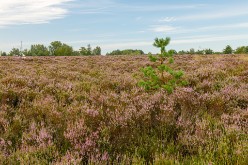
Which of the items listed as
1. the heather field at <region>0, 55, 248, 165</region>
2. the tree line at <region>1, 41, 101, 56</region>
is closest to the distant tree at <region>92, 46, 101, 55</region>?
the tree line at <region>1, 41, 101, 56</region>

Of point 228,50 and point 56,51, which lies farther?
point 56,51

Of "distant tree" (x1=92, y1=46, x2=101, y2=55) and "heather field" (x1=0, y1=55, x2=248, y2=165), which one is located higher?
"distant tree" (x1=92, y1=46, x2=101, y2=55)

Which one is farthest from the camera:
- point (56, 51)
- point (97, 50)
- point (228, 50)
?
point (97, 50)

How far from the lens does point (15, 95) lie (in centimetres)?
644

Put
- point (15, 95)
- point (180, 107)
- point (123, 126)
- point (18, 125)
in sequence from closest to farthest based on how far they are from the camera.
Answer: point (123, 126) → point (18, 125) → point (180, 107) → point (15, 95)

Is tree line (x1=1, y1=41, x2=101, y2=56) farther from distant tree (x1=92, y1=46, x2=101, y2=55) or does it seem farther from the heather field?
the heather field

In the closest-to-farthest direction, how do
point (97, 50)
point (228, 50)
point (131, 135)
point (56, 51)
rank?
1. point (131, 135)
2. point (228, 50)
3. point (56, 51)
4. point (97, 50)

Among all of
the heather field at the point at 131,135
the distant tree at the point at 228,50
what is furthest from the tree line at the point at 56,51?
the heather field at the point at 131,135

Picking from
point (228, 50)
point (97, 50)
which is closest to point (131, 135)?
point (228, 50)

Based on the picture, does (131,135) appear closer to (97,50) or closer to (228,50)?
(228,50)

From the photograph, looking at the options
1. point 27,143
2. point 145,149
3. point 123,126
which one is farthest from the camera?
point 123,126

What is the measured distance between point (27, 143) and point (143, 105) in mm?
2164

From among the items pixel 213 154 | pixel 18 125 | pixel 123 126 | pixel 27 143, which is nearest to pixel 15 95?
pixel 18 125

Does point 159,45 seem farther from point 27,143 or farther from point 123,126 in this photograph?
point 27,143
